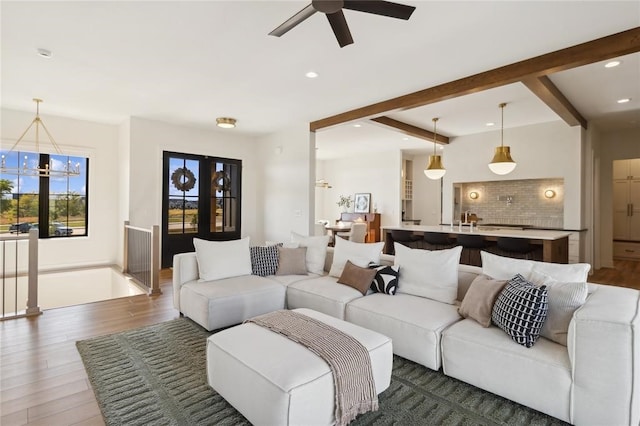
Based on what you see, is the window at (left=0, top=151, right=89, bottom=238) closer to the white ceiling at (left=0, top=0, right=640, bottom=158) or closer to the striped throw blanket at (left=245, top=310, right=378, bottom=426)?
the white ceiling at (left=0, top=0, right=640, bottom=158)

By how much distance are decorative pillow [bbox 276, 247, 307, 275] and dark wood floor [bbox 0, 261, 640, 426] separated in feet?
4.23

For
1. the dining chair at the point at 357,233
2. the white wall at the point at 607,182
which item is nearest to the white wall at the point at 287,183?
the dining chair at the point at 357,233

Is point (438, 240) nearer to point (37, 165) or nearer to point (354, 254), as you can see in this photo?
point (354, 254)

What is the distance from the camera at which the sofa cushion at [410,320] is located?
2381mm

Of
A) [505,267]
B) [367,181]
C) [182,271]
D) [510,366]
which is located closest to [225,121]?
[182,271]

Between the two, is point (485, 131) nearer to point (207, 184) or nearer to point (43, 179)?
point (207, 184)

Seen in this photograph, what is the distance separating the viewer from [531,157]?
253 inches

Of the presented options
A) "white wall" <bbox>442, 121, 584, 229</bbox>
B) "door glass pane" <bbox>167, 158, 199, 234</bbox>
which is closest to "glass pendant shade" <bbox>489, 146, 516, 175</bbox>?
"white wall" <bbox>442, 121, 584, 229</bbox>

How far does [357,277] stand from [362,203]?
6.81m

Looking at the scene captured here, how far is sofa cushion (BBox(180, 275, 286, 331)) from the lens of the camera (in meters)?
3.12

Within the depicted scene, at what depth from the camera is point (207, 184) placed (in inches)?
260

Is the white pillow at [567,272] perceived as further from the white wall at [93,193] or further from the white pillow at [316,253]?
the white wall at [93,193]

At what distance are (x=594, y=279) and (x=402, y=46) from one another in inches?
212

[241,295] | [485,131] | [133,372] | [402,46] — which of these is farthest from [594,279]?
[133,372]
